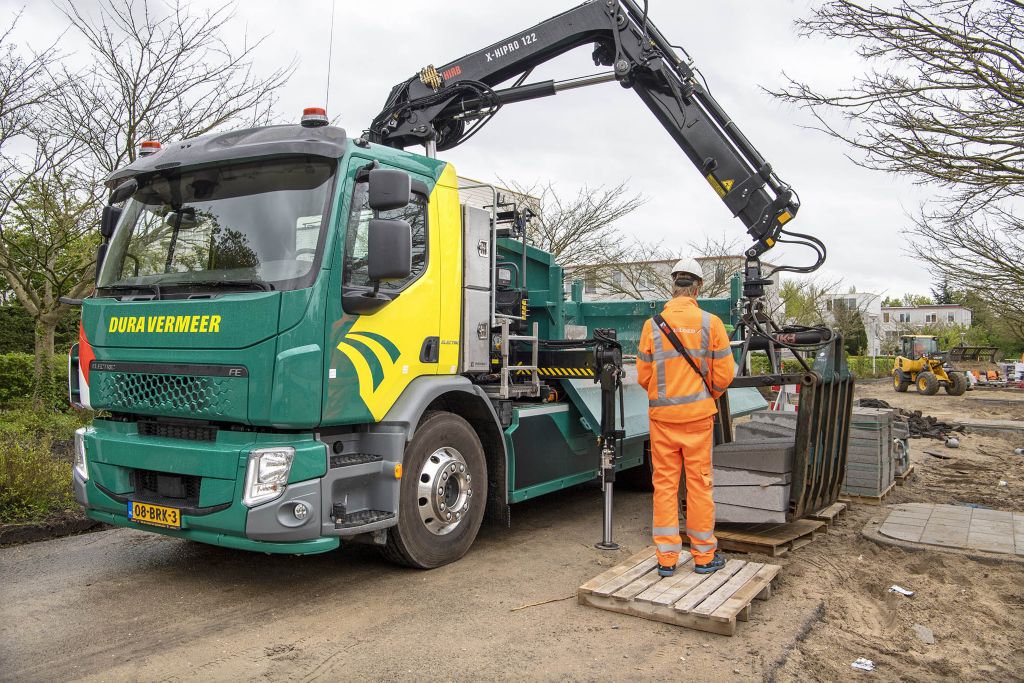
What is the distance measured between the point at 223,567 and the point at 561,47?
5019 mm

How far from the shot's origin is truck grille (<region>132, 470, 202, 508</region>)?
4.49 metres

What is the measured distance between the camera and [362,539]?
4793mm

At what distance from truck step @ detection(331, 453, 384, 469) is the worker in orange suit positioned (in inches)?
69.1

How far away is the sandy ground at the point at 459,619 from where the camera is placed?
3701mm

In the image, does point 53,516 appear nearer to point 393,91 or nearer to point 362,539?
point 362,539

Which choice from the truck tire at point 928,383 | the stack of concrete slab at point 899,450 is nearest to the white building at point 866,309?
the truck tire at point 928,383

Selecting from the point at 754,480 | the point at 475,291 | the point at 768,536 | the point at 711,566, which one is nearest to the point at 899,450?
the point at 768,536

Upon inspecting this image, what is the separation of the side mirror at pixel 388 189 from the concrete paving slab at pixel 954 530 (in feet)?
14.0

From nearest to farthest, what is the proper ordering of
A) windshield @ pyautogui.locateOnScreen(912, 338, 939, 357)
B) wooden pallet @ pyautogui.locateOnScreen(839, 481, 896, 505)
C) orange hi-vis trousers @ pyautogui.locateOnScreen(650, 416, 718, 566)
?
1. orange hi-vis trousers @ pyautogui.locateOnScreen(650, 416, 718, 566)
2. wooden pallet @ pyautogui.locateOnScreen(839, 481, 896, 505)
3. windshield @ pyautogui.locateOnScreen(912, 338, 939, 357)

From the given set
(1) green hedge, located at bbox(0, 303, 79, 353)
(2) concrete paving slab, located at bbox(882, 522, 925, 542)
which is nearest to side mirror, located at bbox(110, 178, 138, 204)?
(2) concrete paving slab, located at bbox(882, 522, 925, 542)

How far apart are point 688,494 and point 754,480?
0.97 metres

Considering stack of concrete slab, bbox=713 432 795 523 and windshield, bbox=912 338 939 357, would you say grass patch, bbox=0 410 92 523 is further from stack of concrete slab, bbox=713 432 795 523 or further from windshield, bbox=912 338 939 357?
windshield, bbox=912 338 939 357

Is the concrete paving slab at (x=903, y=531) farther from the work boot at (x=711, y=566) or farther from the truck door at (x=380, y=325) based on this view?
the truck door at (x=380, y=325)

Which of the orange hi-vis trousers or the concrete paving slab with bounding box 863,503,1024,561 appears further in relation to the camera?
the concrete paving slab with bounding box 863,503,1024,561
